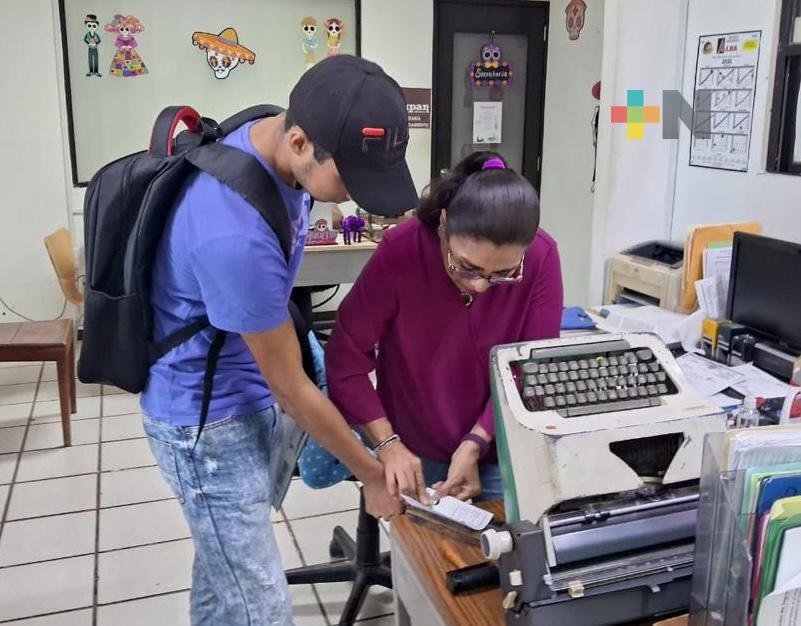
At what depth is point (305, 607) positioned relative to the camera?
2.39m

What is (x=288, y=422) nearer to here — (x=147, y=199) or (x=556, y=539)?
(x=147, y=199)

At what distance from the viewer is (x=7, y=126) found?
461 centimetres

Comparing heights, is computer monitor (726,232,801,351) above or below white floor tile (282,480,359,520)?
above

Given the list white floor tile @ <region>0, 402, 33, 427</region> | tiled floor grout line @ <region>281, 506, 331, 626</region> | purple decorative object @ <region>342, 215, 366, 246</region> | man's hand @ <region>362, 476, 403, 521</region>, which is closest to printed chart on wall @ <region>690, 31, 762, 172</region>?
purple decorative object @ <region>342, 215, 366, 246</region>

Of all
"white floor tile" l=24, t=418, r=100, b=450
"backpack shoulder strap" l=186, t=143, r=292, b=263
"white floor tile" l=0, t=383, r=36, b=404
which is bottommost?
"white floor tile" l=24, t=418, r=100, b=450

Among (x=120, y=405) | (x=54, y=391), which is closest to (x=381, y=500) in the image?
(x=120, y=405)

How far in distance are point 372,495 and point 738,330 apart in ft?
4.75

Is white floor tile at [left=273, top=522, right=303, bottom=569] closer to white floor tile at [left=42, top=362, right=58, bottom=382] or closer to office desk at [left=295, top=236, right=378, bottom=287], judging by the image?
office desk at [left=295, top=236, right=378, bottom=287]

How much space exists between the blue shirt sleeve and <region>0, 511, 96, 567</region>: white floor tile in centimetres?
185

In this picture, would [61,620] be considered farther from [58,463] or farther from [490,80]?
[490,80]

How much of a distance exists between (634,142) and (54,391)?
3.18 m

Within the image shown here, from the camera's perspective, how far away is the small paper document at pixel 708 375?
7.18 feet

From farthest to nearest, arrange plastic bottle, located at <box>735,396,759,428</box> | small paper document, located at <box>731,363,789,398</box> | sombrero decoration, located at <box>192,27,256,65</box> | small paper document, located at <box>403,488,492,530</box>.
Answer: sombrero decoration, located at <box>192,27,256,65</box>, small paper document, located at <box>731,363,789,398</box>, plastic bottle, located at <box>735,396,759,428</box>, small paper document, located at <box>403,488,492,530</box>

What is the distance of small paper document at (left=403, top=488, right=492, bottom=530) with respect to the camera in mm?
1396
